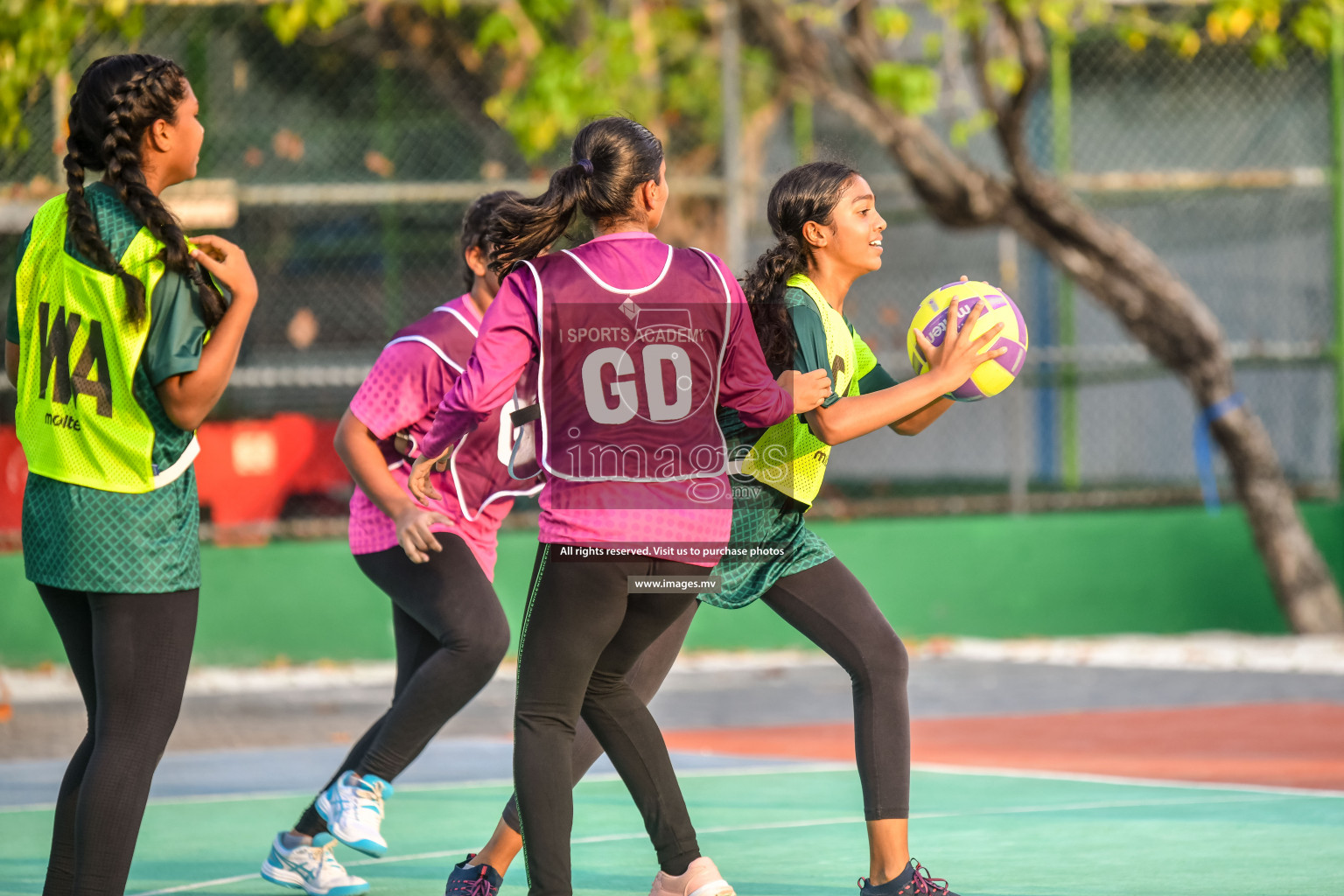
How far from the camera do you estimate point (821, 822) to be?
20.1ft

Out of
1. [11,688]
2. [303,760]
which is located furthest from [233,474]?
[303,760]

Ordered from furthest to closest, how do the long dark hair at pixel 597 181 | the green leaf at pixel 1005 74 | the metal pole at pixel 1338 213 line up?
1. the metal pole at pixel 1338 213
2. the green leaf at pixel 1005 74
3. the long dark hair at pixel 597 181

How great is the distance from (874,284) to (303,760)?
733cm

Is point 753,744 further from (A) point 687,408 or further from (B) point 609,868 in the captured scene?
(A) point 687,408

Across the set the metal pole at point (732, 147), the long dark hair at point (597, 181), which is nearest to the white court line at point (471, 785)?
the long dark hair at point (597, 181)

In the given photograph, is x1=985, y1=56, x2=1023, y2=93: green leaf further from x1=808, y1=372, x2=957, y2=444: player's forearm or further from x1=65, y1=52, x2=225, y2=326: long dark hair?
x1=65, y1=52, x2=225, y2=326: long dark hair

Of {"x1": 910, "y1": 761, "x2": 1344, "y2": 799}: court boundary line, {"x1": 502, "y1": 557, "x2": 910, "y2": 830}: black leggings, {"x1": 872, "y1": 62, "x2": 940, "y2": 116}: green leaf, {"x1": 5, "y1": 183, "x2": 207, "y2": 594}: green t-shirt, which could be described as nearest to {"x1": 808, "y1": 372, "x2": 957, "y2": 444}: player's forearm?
{"x1": 502, "y1": 557, "x2": 910, "y2": 830}: black leggings

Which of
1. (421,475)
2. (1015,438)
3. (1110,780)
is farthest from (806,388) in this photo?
(1015,438)

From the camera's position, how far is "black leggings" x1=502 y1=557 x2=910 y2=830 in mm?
4473

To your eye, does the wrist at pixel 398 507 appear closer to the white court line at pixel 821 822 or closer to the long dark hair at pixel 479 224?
the long dark hair at pixel 479 224

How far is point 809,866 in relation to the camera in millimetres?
5367

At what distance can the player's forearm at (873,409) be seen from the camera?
14.0ft

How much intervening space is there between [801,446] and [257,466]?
7898 millimetres

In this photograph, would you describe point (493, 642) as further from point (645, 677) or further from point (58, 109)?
point (58, 109)
